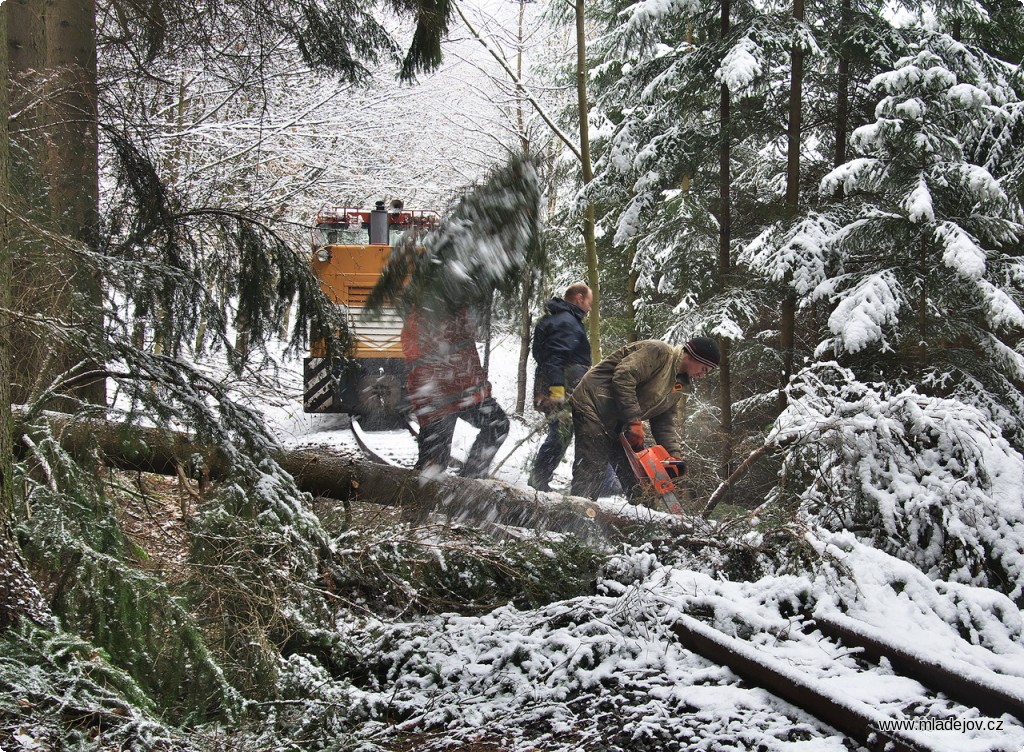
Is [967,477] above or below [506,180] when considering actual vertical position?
below

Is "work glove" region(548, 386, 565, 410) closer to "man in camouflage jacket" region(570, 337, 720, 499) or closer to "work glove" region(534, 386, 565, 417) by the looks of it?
"work glove" region(534, 386, 565, 417)

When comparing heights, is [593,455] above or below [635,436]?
below

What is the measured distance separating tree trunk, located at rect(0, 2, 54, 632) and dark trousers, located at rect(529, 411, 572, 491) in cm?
459


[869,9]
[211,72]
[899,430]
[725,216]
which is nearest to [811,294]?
[725,216]

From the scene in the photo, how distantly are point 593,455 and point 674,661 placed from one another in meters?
3.28

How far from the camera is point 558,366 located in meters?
6.86

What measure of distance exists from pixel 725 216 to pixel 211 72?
604 cm

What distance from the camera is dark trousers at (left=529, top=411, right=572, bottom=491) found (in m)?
6.86

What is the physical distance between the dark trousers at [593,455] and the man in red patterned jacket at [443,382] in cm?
74

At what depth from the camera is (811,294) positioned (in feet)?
26.5

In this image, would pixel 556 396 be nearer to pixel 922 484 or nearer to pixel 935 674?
pixel 922 484

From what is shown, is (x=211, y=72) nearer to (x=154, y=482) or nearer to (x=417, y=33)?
(x=417, y=33)

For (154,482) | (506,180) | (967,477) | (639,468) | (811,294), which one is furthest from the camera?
(811,294)

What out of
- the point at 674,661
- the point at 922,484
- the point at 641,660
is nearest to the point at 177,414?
the point at 641,660
